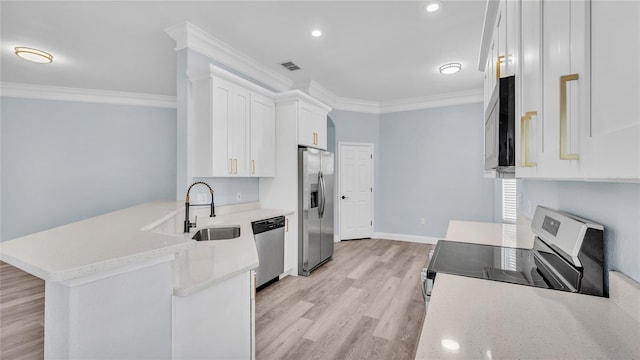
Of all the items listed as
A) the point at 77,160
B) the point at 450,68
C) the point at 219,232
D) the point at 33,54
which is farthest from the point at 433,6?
the point at 77,160

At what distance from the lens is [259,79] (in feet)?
12.1

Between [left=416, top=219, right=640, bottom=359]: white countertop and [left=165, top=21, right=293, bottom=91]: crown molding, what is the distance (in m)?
3.07

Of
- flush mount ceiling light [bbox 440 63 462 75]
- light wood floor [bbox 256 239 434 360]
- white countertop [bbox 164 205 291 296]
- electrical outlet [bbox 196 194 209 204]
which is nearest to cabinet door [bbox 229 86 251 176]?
electrical outlet [bbox 196 194 209 204]

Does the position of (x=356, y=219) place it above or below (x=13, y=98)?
below

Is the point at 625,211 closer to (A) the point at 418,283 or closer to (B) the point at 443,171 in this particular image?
(A) the point at 418,283

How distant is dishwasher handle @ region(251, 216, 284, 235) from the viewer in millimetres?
2885

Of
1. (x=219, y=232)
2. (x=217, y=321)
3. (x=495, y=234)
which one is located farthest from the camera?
(x=219, y=232)

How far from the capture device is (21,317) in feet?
8.41

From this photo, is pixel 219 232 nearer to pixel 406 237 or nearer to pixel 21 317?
pixel 21 317

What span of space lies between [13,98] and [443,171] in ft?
23.2

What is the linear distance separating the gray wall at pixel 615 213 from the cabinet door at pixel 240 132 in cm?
275

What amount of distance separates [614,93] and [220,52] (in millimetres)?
3361

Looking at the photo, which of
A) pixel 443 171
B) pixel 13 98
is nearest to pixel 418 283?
pixel 443 171

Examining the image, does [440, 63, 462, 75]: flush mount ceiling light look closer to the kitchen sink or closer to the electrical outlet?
the kitchen sink
